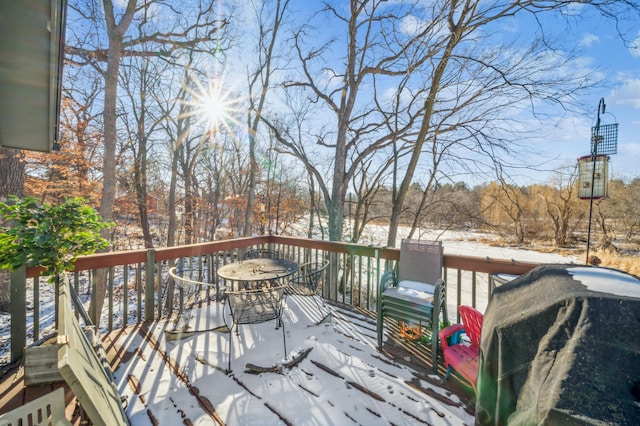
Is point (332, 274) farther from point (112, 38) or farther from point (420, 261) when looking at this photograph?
point (112, 38)

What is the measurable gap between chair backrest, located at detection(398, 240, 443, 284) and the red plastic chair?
0.65 meters

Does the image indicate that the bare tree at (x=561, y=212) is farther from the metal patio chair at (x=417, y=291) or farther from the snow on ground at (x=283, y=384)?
the snow on ground at (x=283, y=384)

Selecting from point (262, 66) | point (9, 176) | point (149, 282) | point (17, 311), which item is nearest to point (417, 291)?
point (149, 282)

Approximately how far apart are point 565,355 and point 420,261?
2104 mm

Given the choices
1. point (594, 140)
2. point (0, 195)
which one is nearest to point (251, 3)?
point (0, 195)

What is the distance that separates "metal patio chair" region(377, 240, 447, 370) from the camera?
86.2 inches

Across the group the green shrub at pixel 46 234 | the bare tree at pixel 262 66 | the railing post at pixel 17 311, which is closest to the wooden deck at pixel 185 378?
the railing post at pixel 17 311

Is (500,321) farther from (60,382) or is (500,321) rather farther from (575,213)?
(575,213)

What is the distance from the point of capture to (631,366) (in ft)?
2.35

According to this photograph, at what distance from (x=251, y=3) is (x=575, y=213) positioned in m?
21.2

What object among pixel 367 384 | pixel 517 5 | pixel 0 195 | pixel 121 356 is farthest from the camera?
pixel 517 5

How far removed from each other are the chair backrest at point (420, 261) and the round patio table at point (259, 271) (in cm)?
124

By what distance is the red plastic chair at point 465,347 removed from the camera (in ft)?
5.89

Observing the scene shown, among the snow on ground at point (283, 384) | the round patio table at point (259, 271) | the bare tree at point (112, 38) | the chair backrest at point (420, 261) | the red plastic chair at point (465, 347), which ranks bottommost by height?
the snow on ground at point (283, 384)
